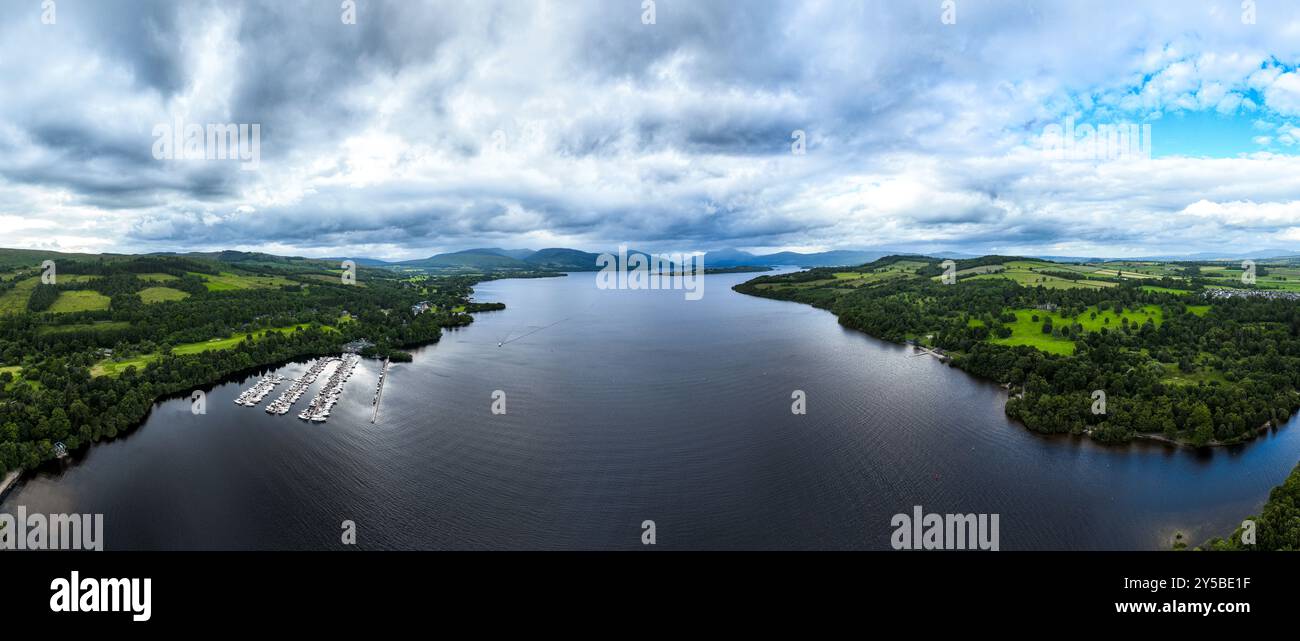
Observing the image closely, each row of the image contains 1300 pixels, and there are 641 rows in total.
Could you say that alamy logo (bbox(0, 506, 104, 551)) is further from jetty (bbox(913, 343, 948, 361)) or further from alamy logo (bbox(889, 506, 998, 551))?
jetty (bbox(913, 343, 948, 361))

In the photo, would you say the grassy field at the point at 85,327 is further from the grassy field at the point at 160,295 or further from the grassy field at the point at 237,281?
the grassy field at the point at 237,281

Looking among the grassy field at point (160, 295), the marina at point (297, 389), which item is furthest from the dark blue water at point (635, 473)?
the grassy field at point (160, 295)

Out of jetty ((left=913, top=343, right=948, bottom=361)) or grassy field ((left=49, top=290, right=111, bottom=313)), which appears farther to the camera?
grassy field ((left=49, top=290, right=111, bottom=313))

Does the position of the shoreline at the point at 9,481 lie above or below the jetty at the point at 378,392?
below

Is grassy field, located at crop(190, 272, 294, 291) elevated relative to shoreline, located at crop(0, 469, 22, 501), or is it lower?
elevated

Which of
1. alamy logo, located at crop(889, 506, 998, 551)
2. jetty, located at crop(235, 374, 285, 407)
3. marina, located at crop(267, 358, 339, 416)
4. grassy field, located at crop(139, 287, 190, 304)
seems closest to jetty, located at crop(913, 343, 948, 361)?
alamy logo, located at crop(889, 506, 998, 551)

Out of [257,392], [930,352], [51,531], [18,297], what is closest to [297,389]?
[257,392]

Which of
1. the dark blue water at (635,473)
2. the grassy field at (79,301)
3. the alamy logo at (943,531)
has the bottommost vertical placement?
the alamy logo at (943,531)
